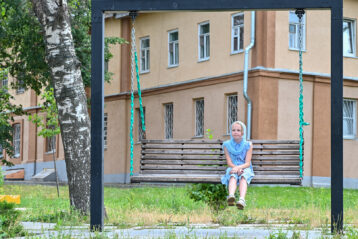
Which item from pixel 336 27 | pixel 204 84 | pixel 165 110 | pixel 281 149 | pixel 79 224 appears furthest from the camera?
pixel 165 110

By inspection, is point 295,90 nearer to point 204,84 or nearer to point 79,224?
point 204,84

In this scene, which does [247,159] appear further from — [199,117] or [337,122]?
[199,117]

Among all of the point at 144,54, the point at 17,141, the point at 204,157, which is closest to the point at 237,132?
the point at 204,157

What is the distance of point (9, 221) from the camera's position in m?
8.98

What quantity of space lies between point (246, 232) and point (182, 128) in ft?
84.4

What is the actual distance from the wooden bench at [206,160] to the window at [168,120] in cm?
2419

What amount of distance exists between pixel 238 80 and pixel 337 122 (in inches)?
907

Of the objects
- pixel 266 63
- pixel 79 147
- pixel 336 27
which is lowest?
pixel 79 147

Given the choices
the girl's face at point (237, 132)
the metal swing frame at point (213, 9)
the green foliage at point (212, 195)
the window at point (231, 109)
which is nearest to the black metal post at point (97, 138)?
the metal swing frame at point (213, 9)

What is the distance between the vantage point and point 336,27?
28.2ft

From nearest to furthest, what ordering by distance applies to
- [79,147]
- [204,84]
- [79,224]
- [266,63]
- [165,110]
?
[79,224], [79,147], [266,63], [204,84], [165,110]

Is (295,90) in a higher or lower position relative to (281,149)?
higher

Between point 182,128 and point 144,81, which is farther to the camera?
point 144,81

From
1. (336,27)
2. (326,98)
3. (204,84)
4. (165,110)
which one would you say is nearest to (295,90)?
(326,98)
